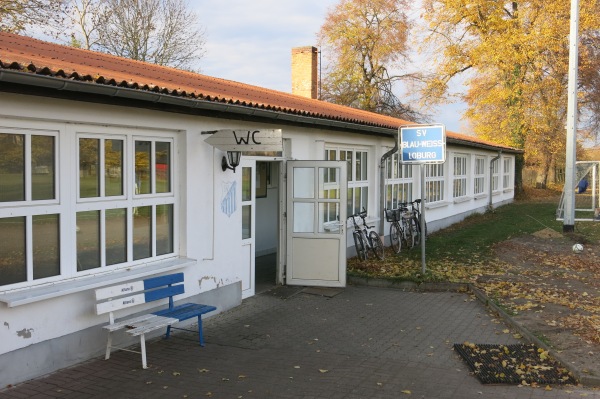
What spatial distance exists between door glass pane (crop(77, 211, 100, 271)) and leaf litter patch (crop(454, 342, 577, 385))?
13.4 ft

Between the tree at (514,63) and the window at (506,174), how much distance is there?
1.72m

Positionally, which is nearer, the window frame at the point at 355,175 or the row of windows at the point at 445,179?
the window frame at the point at 355,175

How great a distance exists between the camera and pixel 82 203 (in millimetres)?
5977

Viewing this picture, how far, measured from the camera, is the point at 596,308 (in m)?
7.92

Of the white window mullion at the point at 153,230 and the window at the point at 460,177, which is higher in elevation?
the window at the point at 460,177

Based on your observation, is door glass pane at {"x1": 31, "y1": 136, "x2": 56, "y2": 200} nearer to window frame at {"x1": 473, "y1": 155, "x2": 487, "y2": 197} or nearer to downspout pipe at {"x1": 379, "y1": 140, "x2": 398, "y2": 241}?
downspout pipe at {"x1": 379, "y1": 140, "x2": 398, "y2": 241}

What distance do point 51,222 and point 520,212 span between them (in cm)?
2259

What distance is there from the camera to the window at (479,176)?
2378 cm

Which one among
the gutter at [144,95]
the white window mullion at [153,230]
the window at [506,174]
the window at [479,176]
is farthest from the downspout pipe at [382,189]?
the window at [506,174]

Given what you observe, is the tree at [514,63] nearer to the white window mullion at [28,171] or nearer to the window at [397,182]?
the window at [397,182]

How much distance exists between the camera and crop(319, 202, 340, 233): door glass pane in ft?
31.3

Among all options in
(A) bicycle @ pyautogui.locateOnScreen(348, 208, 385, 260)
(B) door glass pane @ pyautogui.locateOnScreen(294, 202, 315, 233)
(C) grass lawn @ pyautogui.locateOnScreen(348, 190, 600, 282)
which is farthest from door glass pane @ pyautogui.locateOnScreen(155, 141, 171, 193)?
(A) bicycle @ pyautogui.locateOnScreen(348, 208, 385, 260)

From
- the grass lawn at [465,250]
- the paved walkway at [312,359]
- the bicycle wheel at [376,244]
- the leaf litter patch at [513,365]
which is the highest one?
the bicycle wheel at [376,244]

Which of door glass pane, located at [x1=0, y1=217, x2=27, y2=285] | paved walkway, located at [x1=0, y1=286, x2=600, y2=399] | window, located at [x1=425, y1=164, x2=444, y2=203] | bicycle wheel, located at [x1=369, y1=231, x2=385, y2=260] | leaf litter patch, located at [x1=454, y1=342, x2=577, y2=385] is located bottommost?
paved walkway, located at [x1=0, y1=286, x2=600, y2=399]
